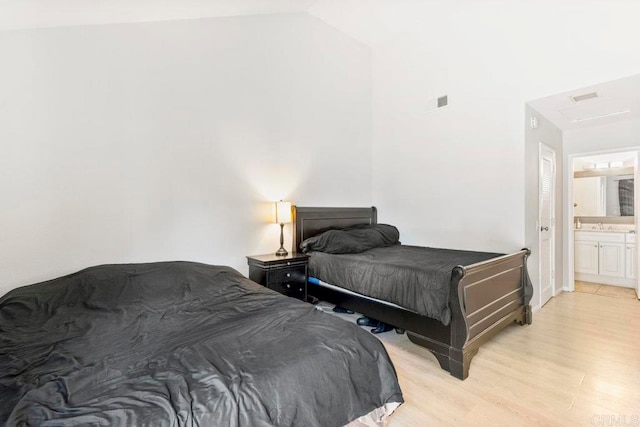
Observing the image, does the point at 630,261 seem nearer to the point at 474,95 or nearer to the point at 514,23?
the point at 474,95

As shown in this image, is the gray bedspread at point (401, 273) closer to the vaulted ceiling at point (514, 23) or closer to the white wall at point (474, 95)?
the white wall at point (474, 95)

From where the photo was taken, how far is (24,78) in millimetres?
2254

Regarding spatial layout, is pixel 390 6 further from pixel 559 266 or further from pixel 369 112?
pixel 559 266

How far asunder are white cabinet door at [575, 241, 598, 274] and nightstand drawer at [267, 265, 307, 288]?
4.70 meters

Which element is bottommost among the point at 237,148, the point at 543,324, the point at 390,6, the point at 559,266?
the point at 543,324

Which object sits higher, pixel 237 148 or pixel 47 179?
pixel 237 148

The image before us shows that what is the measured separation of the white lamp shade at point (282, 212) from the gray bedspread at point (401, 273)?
1.73 ft

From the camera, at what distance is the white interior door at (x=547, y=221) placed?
3834 millimetres

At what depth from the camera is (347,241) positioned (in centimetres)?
367

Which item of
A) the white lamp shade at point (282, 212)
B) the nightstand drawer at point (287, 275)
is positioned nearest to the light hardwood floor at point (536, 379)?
the nightstand drawer at point (287, 275)

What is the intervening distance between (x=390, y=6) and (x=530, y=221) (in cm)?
316

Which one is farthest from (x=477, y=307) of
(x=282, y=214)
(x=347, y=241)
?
(x=282, y=214)

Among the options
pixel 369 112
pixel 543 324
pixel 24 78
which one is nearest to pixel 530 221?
pixel 543 324

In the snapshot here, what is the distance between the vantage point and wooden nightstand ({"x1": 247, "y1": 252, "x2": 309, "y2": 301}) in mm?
3250
